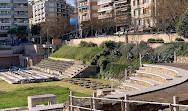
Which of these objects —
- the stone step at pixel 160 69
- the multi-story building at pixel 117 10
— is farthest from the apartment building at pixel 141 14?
the stone step at pixel 160 69

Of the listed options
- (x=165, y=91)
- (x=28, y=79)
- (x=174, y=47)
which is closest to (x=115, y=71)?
(x=174, y=47)

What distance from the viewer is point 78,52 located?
5106 cm

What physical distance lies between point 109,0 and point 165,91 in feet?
195

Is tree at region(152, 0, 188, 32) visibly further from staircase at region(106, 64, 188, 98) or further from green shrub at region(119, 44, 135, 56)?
staircase at region(106, 64, 188, 98)

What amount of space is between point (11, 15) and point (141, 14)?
42641 mm

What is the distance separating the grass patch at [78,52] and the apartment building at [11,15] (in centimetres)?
3150

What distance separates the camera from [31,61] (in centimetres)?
5925

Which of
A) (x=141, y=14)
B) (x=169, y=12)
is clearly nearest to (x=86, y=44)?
(x=141, y=14)

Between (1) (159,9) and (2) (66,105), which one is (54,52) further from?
(2) (66,105)

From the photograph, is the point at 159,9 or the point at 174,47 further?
the point at 159,9

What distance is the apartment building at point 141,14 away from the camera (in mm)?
54725

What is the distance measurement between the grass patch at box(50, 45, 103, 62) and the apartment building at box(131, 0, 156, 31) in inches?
458

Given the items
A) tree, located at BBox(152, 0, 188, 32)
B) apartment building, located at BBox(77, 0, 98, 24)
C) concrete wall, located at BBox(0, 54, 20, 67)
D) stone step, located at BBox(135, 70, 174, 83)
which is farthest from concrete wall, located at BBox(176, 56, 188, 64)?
apartment building, located at BBox(77, 0, 98, 24)

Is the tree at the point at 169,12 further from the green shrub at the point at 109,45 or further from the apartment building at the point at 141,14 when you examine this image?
the apartment building at the point at 141,14
